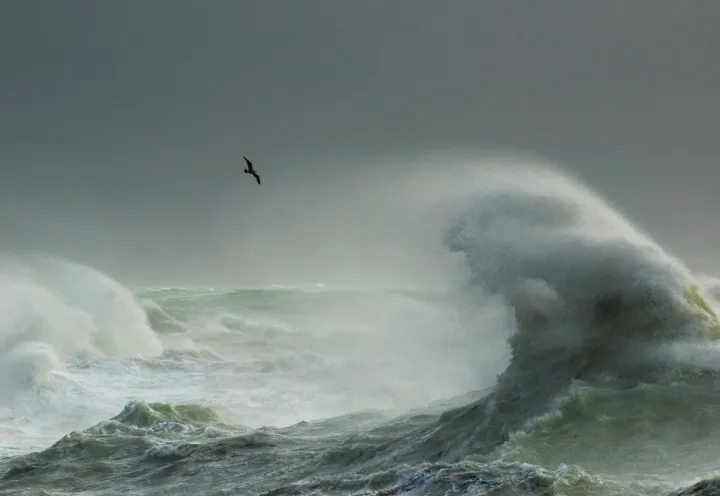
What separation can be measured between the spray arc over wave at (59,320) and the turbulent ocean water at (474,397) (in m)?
0.25

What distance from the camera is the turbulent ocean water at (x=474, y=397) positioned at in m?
10.2

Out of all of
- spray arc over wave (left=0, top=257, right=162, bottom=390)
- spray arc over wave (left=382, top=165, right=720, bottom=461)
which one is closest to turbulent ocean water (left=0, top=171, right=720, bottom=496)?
spray arc over wave (left=382, top=165, right=720, bottom=461)

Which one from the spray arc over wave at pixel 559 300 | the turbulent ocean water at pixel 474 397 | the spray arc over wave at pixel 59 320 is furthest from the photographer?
the spray arc over wave at pixel 59 320

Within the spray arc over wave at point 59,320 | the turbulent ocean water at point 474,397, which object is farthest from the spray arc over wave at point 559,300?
the spray arc over wave at point 59,320

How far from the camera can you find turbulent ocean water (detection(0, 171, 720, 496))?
401 inches

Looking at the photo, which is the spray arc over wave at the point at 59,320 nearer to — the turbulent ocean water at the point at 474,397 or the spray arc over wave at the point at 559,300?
the turbulent ocean water at the point at 474,397

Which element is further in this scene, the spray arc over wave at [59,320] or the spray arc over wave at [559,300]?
the spray arc over wave at [59,320]

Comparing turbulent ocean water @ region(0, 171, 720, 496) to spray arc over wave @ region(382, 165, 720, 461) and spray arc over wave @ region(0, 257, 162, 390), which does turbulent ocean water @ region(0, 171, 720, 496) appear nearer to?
spray arc over wave @ region(382, 165, 720, 461)

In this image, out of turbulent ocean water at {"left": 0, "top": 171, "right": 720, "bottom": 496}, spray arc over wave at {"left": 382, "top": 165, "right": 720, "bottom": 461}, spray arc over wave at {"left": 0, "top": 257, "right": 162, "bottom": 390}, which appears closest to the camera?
turbulent ocean water at {"left": 0, "top": 171, "right": 720, "bottom": 496}

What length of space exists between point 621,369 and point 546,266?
319 centimetres

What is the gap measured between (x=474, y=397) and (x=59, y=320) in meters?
20.8

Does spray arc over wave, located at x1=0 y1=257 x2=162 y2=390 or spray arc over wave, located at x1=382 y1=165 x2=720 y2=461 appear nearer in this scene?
spray arc over wave, located at x1=382 y1=165 x2=720 y2=461

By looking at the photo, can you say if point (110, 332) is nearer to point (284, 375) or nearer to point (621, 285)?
point (284, 375)

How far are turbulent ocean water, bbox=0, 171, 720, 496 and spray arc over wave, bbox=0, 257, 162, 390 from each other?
25 centimetres
